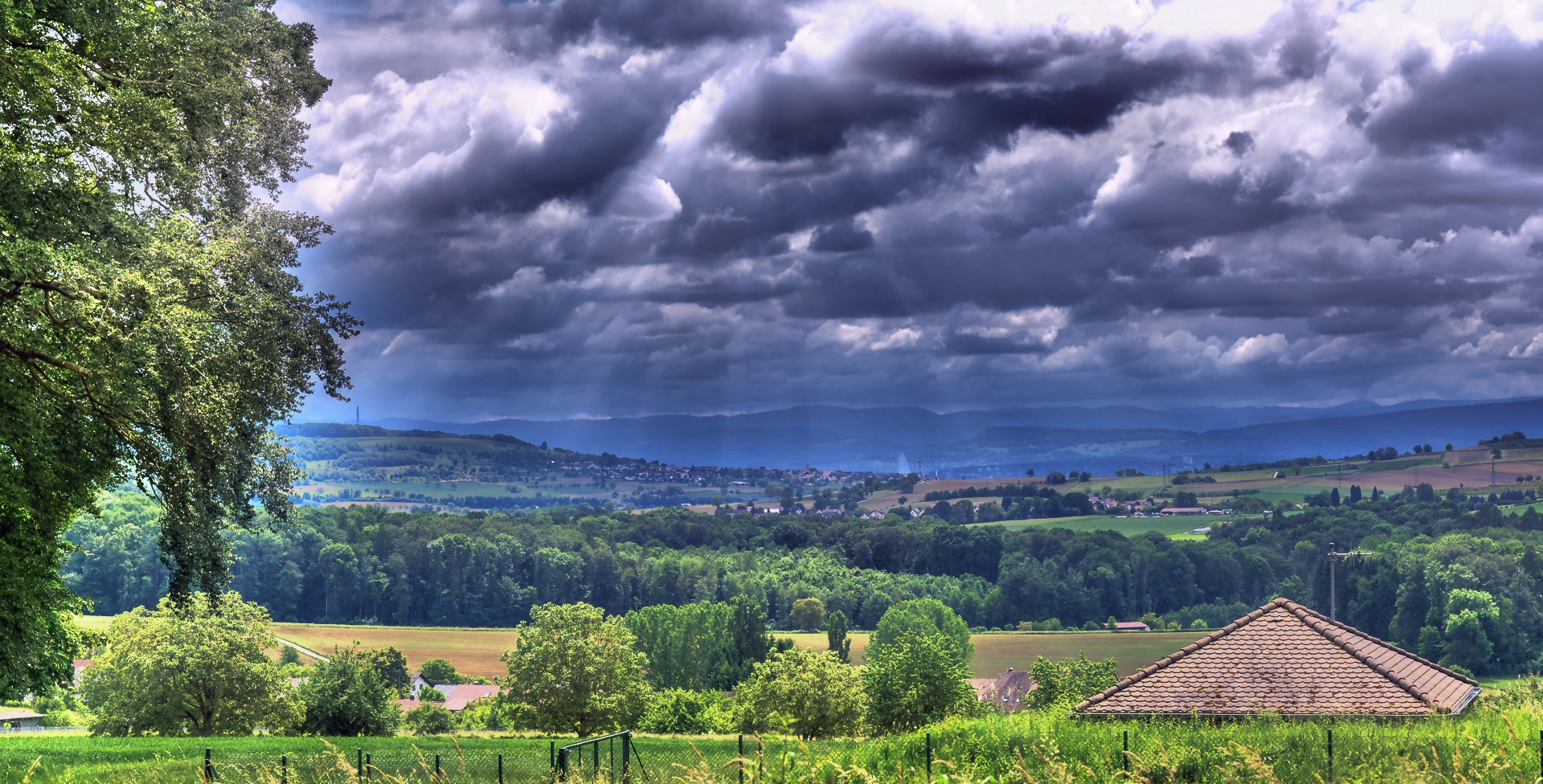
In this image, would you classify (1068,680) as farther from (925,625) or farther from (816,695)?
(925,625)

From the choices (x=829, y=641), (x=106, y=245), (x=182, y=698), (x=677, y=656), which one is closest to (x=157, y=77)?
(x=106, y=245)

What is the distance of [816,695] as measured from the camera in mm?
51500

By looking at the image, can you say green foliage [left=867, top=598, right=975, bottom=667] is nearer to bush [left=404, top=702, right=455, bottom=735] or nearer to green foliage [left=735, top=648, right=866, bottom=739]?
bush [left=404, top=702, right=455, bottom=735]

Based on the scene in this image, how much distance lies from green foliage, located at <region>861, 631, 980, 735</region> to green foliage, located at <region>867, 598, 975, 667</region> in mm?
52343

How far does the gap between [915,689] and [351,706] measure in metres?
25.7

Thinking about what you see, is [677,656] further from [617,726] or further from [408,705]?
[617,726]

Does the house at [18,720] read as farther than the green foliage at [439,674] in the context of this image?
No

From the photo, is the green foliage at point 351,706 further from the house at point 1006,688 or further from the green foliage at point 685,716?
the house at point 1006,688

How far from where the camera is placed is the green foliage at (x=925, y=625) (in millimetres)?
110688

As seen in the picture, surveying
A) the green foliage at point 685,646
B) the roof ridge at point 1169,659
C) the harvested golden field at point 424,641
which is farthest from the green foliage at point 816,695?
the harvested golden field at point 424,641

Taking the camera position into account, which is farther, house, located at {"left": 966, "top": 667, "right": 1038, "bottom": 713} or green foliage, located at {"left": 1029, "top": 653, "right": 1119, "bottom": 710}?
house, located at {"left": 966, "top": 667, "right": 1038, "bottom": 713}

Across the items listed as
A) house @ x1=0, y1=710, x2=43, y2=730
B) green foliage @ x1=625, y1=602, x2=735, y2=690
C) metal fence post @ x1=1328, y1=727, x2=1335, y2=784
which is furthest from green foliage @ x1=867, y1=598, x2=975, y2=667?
metal fence post @ x1=1328, y1=727, x2=1335, y2=784

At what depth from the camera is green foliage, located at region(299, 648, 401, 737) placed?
44.5 metres

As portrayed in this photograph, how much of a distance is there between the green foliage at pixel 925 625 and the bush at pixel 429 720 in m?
46.2
